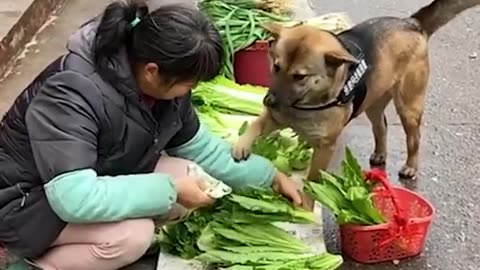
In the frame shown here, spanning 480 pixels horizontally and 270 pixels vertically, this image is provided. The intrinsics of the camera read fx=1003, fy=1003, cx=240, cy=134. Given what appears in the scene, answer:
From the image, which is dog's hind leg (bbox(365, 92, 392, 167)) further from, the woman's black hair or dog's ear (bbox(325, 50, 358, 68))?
the woman's black hair

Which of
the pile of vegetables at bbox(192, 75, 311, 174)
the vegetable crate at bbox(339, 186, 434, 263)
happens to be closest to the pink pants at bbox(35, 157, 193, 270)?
the vegetable crate at bbox(339, 186, 434, 263)

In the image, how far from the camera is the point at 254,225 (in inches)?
138

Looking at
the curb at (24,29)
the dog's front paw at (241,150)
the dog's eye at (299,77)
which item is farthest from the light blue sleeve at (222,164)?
the curb at (24,29)

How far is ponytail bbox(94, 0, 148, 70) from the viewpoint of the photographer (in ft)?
10.2

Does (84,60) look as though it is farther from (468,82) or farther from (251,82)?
(468,82)

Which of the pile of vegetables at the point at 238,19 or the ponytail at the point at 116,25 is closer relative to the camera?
the ponytail at the point at 116,25

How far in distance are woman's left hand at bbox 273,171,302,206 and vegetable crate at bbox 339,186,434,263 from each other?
0.66 feet

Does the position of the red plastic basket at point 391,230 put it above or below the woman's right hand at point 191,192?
below

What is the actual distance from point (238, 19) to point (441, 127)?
1.09 metres

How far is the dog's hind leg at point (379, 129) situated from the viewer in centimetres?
426

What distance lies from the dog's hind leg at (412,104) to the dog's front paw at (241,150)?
753mm

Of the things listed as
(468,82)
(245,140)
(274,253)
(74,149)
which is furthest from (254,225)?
(468,82)

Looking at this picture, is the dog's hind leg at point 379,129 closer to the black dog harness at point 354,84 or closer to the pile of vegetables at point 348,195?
the black dog harness at point 354,84

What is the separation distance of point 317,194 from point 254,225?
0.82ft
